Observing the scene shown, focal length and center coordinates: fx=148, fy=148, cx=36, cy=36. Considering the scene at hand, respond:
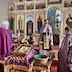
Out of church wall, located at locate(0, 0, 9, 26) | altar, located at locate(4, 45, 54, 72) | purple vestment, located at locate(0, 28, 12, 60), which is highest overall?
church wall, located at locate(0, 0, 9, 26)

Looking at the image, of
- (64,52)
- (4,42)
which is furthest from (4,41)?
(64,52)

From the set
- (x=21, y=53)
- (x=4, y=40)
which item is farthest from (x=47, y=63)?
(x=4, y=40)

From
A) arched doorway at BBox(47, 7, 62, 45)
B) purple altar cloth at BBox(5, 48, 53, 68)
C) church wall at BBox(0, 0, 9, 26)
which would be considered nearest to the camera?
purple altar cloth at BBox(5, 48, 53, 68)

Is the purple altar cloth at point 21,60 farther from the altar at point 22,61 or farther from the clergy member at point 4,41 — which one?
the clergy member at point 4,41

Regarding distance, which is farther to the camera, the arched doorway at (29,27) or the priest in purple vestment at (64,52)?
the arched doorway at (29,27)

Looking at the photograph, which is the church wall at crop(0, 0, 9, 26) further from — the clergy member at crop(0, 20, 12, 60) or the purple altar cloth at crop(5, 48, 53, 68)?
the purple altar cloth at crop(5, 48, 53, 68)

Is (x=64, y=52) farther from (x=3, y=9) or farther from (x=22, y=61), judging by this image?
(x=3, y=9)

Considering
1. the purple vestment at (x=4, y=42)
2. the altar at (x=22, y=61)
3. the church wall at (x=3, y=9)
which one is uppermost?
the church wall at (x=3, y=9)

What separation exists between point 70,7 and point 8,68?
5147mm

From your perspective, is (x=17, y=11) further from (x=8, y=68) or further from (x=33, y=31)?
(x=8, y=68)

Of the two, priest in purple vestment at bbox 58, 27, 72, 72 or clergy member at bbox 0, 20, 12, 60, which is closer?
priest in purple vestment at bbox 58, 27, 72, 72

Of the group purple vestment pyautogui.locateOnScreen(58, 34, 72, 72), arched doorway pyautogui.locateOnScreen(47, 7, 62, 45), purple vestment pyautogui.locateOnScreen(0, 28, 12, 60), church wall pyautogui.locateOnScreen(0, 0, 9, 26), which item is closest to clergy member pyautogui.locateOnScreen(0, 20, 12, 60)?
purple vestment pyautogui.locateOnScreen(0, 28, 12, 60)

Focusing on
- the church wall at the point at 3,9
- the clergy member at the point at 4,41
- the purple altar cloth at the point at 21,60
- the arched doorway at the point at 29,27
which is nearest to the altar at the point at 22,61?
the purple altar cloth at the point at 21,60

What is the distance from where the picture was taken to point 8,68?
2.75 metres
